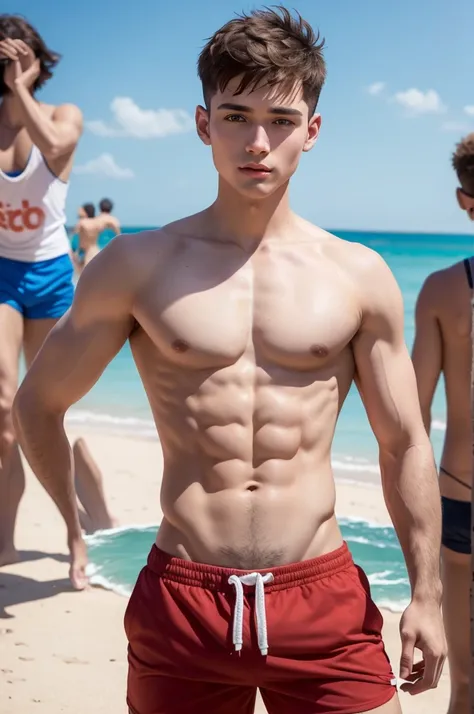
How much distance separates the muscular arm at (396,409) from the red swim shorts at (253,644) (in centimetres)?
22

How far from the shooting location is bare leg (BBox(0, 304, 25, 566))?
4758 millimetres

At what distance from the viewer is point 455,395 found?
3.10 meters

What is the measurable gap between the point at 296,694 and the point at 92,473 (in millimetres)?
3636

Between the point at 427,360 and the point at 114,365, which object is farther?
the point at 114,365

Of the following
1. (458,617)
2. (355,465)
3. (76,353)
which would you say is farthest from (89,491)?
(355,465)

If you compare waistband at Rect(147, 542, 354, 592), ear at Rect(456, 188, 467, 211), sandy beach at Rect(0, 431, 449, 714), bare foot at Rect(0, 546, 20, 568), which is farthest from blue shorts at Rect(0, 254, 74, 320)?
waistband at Rect(147, 542, 354, 592)

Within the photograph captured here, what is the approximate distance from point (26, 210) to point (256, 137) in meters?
2.74

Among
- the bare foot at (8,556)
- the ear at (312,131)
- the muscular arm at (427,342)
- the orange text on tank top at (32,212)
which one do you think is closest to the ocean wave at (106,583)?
the bare foot at (8,556)

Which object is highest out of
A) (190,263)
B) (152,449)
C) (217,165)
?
(217,165)

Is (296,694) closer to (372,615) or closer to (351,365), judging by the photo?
(372,615)

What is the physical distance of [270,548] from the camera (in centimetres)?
222

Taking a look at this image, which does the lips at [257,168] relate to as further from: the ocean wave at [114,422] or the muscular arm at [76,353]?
the ocean wave at [114,422]

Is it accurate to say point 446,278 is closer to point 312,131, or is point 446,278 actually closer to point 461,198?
point 461,198

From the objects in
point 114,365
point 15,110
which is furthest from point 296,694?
point 114,365
